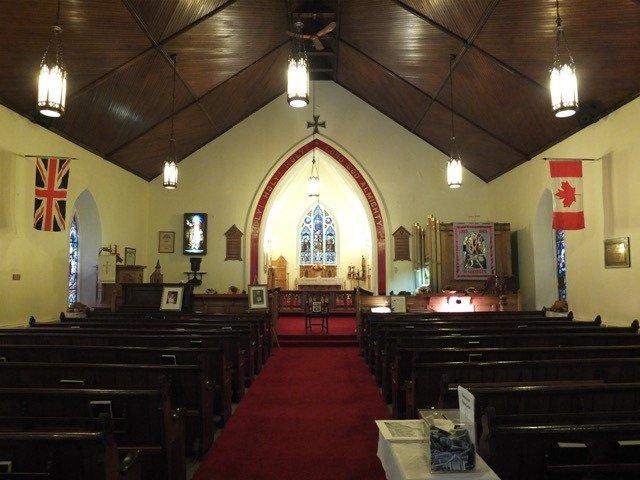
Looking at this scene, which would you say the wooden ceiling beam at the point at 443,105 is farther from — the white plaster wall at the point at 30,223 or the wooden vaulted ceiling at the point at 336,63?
the white plaster wall at the point at 30,223

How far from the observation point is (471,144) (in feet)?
37.6

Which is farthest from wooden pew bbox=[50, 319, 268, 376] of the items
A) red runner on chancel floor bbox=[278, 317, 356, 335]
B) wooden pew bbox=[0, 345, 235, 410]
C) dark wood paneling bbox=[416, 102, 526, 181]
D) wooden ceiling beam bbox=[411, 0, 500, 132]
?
dark wood paneling bbox=[416, 102, 526, 181]

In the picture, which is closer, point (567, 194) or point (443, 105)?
point (567, 194)

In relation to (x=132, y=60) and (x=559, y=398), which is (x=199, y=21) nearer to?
(x=132, y=60)

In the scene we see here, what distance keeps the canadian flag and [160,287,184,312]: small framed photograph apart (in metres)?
6.17

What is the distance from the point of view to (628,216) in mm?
7094

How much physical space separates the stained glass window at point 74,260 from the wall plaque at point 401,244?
759cm

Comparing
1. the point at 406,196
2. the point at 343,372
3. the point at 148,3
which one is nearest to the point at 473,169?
the point at 406,196

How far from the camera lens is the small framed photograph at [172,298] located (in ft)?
27.1

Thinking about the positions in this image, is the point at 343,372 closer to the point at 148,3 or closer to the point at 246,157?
the point at 148,3

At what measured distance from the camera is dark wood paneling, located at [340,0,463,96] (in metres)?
8.23

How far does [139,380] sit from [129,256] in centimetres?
899

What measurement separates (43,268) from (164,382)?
6.71 metres

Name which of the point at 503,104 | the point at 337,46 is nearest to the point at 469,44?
the point at 503,104
